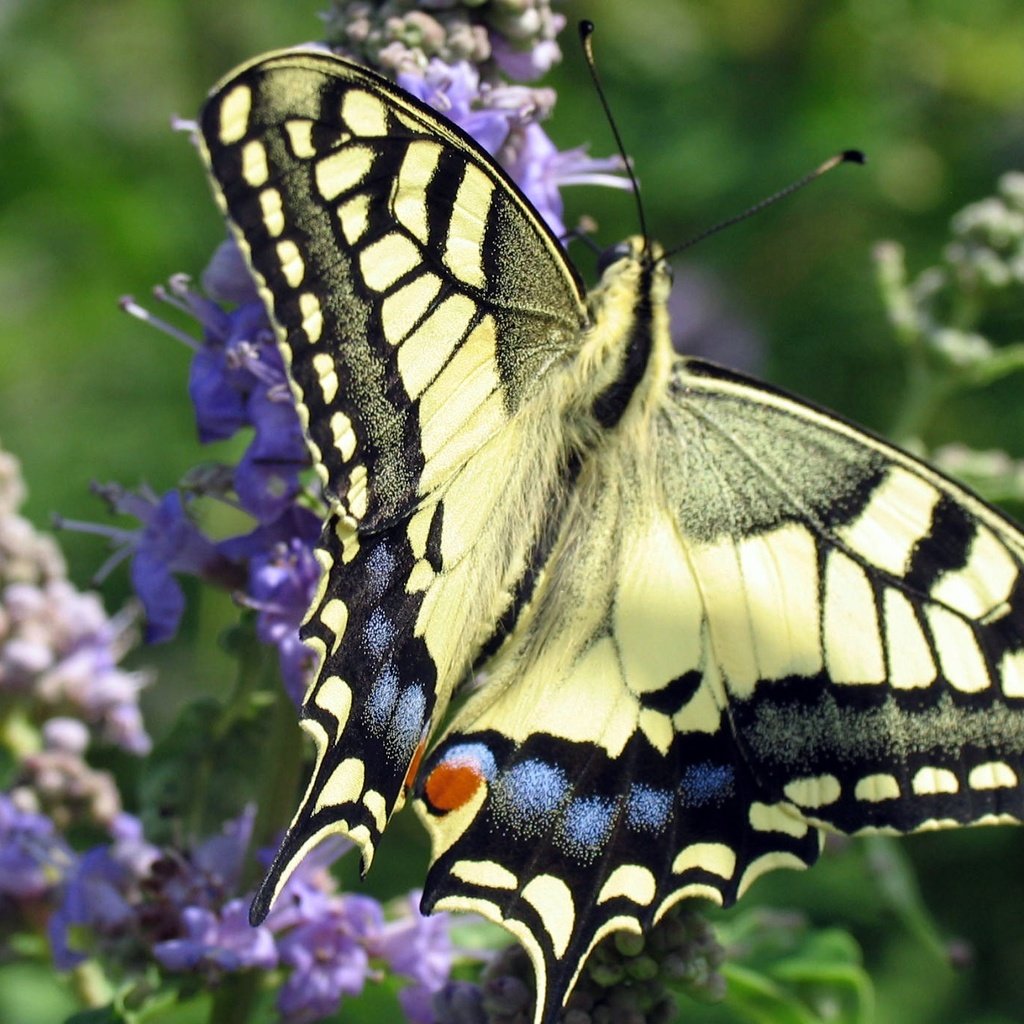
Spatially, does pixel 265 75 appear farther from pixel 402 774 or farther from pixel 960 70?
pixel 960 70

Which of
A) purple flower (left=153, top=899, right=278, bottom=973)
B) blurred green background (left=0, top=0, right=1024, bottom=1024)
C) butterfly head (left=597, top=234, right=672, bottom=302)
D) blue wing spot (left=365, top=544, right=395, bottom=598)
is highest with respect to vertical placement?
blurred green background (left=0, top=0, right=1024, bottom=1024)

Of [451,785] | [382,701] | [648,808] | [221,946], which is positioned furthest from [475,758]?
[221,946]

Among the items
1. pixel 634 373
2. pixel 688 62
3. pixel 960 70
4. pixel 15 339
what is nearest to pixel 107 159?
pixel 15 339

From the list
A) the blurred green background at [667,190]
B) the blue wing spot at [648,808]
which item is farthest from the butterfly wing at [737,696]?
the blurred green background at [667,190]

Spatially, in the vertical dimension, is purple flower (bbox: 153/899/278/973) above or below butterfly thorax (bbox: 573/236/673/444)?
below

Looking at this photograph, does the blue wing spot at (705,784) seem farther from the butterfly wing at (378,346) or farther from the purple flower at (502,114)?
the purple flower at (502,114)

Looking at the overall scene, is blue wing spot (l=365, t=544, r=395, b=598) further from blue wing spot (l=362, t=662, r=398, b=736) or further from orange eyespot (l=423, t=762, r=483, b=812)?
orange eyespot (l=423, t=762, r=483, b=812)

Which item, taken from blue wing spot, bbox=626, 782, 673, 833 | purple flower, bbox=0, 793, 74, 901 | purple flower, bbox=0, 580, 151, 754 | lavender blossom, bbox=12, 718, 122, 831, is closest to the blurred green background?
purple flower, bbox=0, 580, 151, 754
